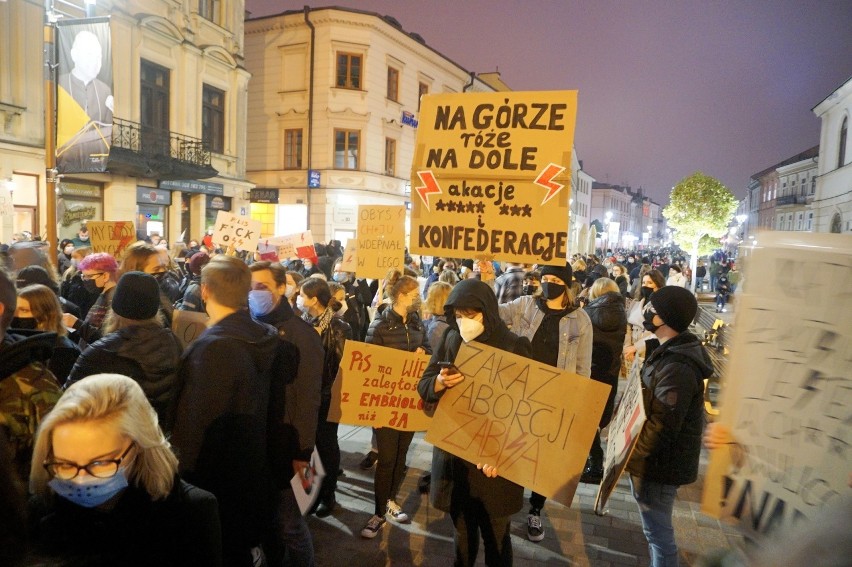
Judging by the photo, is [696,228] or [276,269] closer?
[276,269]

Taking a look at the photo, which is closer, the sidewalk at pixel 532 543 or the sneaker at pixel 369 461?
the sidewalk at pixel 532 543

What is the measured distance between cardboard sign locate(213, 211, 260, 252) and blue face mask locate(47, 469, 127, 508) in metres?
7.93

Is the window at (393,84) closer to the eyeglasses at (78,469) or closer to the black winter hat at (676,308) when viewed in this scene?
the black winter hat at (676,308)

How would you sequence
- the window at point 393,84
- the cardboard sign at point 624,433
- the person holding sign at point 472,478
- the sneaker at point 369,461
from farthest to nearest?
the window at point 393,84
the sneaker at point 369,461
the person holding sign at point 472,478
the cardboard sign at point 624,433

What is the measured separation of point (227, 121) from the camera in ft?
75.5

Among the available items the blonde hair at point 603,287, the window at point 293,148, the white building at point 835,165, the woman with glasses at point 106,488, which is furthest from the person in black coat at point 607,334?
the white building at point 835,165

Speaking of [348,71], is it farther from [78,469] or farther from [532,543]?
[78,469]

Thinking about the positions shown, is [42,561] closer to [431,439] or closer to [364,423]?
[431,439]

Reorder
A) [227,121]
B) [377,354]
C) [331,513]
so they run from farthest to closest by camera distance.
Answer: [227,121]
[331,513]
[377,354]

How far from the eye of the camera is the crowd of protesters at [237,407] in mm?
1756

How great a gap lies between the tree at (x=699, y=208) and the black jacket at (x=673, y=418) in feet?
104

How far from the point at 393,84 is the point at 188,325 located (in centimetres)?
2739

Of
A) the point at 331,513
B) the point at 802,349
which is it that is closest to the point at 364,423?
the point at 331,513

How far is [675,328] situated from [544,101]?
1816mm
